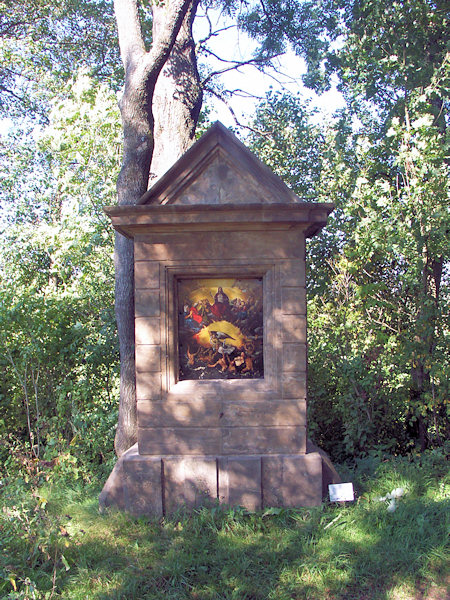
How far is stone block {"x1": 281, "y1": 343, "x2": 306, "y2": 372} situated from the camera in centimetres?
437

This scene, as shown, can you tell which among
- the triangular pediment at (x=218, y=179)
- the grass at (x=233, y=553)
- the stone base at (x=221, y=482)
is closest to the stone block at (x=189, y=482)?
the stone base at (x=221, y=482)

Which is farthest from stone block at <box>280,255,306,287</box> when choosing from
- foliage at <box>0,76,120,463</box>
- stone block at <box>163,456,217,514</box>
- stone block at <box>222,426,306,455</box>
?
foliage at <box>0,76,120,463</box>

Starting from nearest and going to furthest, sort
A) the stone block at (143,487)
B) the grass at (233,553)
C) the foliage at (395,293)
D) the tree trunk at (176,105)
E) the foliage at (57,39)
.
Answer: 1. the grass at (233,553)
2. the stone block at (143,487)
3. the foliage at (395,293)
4. the tree trunk at (176,105)
5. the foliage at (57,39)

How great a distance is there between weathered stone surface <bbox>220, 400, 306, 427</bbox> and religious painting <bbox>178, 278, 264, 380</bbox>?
27 cm

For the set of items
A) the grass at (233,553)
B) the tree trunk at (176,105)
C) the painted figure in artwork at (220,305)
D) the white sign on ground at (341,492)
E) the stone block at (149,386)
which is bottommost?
the grass at (233,553)

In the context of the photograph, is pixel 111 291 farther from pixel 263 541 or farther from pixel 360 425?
pixel 263 541

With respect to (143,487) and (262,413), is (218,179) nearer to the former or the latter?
(262,413)

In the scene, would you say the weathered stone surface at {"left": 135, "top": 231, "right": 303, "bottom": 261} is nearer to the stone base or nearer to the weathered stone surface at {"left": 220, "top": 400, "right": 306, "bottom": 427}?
the weathered stone surface at {"left": 220, "top": 400, "right": 306, "bottom": 427}

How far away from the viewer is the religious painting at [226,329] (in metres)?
4.49

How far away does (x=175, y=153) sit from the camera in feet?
21.9

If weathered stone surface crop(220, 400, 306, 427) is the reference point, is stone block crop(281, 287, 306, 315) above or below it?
above

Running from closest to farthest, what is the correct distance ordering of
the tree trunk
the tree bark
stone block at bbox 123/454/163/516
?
stone block at bbox 123/454/163/516 < the tree bark < the tree trunk

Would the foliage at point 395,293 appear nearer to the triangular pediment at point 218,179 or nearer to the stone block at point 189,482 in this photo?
the stone block at point 189,482

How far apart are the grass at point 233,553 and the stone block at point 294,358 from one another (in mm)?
1195
